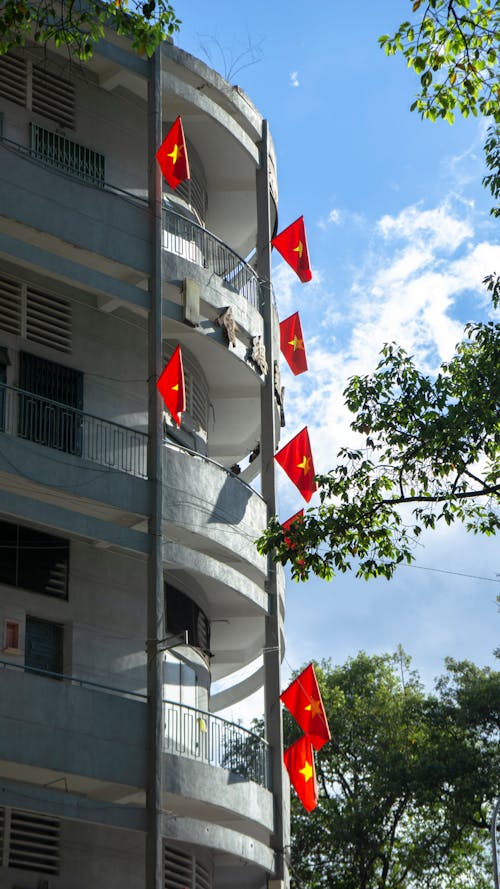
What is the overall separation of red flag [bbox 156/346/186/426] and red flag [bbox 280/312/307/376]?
19.4 ft

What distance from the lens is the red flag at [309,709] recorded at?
2134cm

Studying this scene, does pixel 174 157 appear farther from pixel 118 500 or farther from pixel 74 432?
pixel 118 500

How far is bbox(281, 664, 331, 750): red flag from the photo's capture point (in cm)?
2134

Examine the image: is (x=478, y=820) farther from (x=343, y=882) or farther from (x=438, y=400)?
(x=438, y=400)

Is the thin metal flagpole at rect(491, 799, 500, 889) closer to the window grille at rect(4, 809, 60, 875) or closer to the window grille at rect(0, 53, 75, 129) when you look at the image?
the window grille at rect(4, 809, 60, 875)

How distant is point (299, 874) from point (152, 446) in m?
21.0

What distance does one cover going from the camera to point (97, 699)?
1780 centimetres

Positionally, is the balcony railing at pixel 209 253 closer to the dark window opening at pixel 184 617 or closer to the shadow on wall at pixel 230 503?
the shadow on wall at pixel 230 503

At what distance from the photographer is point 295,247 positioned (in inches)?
1012

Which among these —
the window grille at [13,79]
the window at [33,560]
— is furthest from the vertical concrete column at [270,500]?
the window grille at [13,79]

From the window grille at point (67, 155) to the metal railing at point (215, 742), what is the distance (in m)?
8.51

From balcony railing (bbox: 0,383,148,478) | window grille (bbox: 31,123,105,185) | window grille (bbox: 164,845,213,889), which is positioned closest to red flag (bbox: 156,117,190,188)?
window grille (bbox: 31,123,105,185)

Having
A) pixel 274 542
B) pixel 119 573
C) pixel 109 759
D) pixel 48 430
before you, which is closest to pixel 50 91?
pixel 48 430

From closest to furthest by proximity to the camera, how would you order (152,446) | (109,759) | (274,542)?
1. (274,542)
2. (109,759)
3. (152,446)
